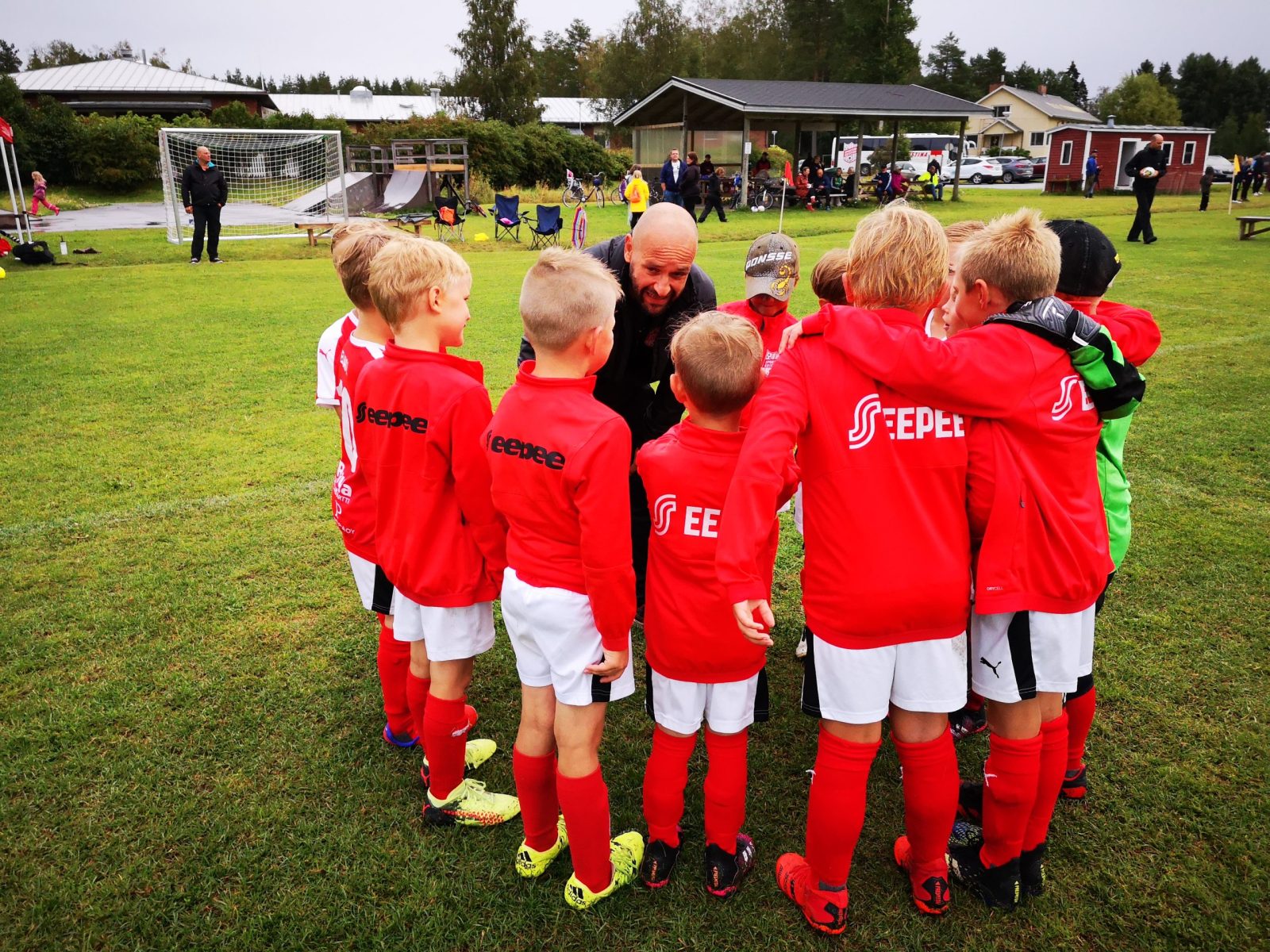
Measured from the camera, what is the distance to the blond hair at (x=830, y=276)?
307cm

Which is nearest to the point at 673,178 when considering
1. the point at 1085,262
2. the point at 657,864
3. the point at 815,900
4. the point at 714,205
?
the point at 714,205

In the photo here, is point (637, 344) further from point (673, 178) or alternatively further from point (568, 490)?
point (673, 178)

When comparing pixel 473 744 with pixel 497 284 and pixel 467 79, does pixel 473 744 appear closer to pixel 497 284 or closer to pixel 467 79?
pixel 497 284

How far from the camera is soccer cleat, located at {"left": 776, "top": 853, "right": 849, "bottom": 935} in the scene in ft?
7.45

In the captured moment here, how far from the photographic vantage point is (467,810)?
2705mm

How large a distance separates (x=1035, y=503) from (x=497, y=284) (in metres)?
12.2

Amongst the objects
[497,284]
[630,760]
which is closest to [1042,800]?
[630,760]

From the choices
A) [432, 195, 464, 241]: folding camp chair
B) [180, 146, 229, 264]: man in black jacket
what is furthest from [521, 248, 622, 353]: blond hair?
[432, 195, 464, 241]: folding camp chair

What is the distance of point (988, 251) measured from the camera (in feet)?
7.43

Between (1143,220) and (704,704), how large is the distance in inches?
771

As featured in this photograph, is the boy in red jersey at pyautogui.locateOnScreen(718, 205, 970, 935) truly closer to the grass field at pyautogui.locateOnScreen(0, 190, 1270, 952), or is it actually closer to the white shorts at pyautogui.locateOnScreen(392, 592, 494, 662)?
the grass field at pyautogui.locateOnScreen(0, 190, 1270, 952)

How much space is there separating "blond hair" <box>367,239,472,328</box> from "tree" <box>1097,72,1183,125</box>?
2826 inches

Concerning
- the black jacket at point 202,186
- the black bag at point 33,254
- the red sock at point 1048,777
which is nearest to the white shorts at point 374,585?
the red sock at point 1048,777

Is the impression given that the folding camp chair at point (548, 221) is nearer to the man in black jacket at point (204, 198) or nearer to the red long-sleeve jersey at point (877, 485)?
the man in black jacket at point (204, 198)
